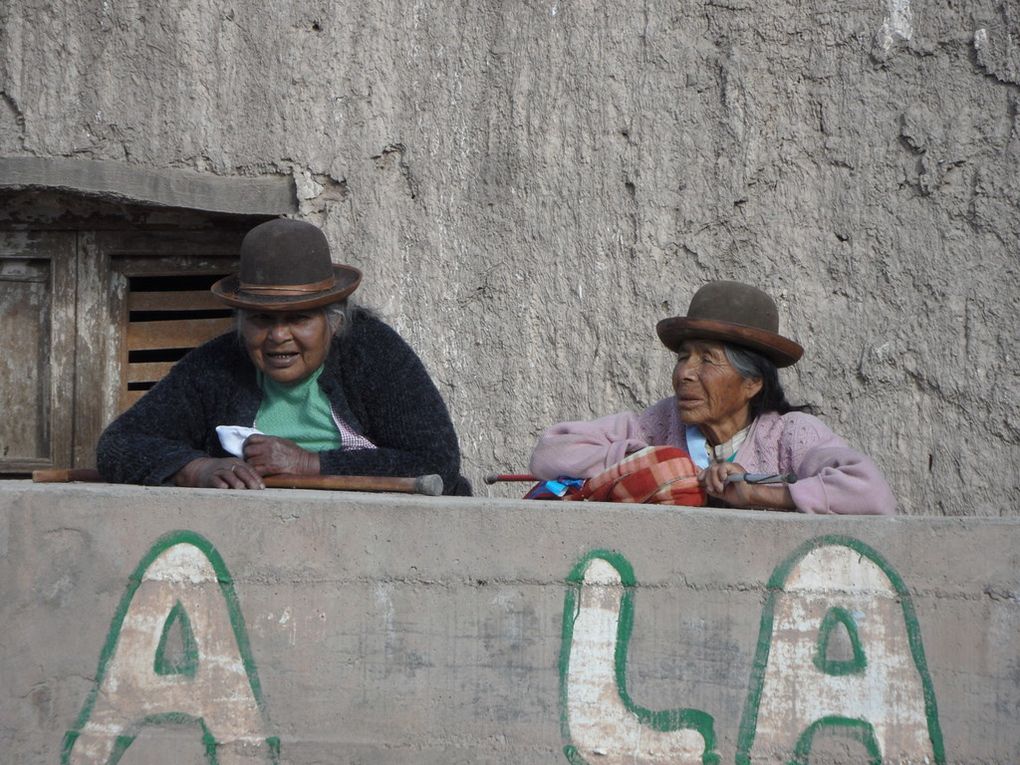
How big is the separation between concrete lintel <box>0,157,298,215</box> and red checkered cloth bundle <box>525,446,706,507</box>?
1.99 meters

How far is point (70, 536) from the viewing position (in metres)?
3.11

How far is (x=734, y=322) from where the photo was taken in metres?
3.64

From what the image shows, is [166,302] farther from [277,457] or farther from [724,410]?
[724,410]

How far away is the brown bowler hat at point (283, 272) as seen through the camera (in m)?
3.60

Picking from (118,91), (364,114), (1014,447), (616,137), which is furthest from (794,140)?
(118,91)

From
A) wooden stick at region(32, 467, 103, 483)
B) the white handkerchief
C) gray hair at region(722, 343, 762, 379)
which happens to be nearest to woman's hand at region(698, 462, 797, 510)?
gray hair at region(722, 343, 762, 379)

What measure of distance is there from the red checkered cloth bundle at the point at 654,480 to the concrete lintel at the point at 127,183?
1994 millimetres

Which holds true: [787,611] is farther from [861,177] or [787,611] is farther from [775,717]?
[861,177]

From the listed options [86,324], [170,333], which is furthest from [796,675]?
[86,324]

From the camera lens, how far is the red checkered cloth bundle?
3379mm

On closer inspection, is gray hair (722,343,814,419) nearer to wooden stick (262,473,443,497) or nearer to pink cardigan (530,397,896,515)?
pink cardigan (530,397,896,515)

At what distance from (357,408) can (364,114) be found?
1439 millimetres

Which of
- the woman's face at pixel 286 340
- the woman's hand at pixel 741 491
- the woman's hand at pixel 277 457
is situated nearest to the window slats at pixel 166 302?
the woman's face at pixel 286 340

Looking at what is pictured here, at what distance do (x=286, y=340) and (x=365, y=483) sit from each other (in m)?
0.53
